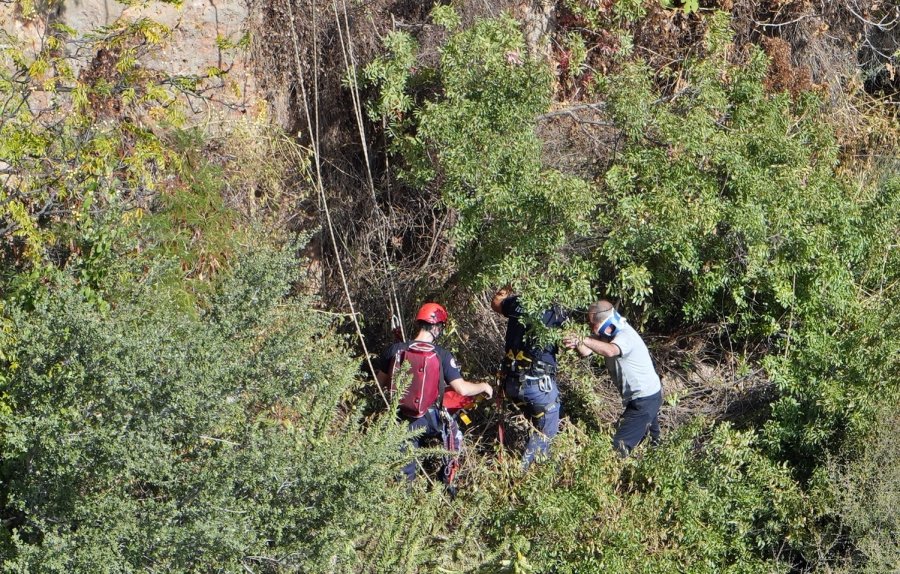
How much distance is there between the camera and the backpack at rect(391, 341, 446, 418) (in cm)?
703

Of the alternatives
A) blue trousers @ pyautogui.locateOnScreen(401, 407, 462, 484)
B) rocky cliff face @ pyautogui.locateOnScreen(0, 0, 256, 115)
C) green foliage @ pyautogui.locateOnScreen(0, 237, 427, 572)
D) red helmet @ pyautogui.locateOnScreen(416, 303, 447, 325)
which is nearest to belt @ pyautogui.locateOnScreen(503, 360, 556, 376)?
blue trousers @ pyautogui.locateOnScreen(401, 407, 462, 484)

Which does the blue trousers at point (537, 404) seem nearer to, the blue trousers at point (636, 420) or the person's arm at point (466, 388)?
the person's arm at point (466, 388)

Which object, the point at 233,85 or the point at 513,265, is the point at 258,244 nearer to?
the point at 513,265

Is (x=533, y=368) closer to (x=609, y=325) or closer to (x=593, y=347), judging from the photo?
(x=593, y=347)

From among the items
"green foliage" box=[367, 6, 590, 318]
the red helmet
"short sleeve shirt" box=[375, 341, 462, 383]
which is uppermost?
"green foliage" box=[367, 6, 590, 318]

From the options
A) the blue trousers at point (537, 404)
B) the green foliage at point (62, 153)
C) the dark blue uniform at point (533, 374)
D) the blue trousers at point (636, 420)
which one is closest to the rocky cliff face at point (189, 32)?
the green foliage at point (62, 153)

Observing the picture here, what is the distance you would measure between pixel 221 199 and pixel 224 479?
337cm

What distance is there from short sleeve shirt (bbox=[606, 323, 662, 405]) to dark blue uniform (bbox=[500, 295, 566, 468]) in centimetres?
43

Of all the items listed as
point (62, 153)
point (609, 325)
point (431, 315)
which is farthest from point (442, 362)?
point (62, 153)

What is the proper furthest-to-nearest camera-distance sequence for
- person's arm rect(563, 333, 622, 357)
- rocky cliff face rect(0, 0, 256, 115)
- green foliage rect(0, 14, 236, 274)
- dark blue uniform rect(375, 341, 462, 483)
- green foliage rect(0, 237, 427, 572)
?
rocky cliff face rect(0, 0, 256, 115), person's arm rect(563, 333, 622, 357), dark blue uniform rect(375, 341, 462, 483), green foliage rect(0, 14, 236, 274), green foliage rect(0, 237, 427, 572)

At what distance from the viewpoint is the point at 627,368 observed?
746 centimetres

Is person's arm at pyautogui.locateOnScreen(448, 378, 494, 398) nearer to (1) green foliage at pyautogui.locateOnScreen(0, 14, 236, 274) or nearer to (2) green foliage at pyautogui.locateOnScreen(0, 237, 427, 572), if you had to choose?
(2) green foliage at pyautogui.locateOnScreen(0, 237, 427, 572)

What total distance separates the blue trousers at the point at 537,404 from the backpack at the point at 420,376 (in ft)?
2.17

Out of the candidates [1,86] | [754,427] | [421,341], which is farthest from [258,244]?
[754,427]
